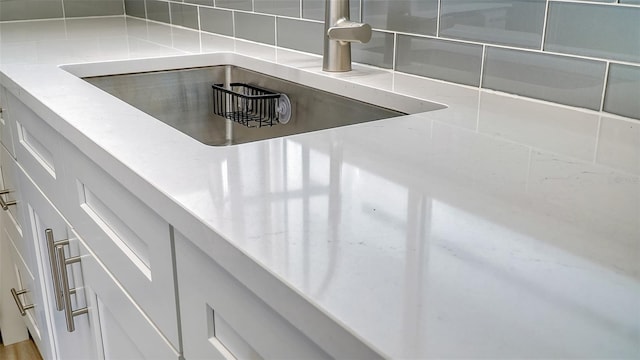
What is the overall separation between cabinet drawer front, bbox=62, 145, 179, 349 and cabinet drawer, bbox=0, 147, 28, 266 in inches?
19.4

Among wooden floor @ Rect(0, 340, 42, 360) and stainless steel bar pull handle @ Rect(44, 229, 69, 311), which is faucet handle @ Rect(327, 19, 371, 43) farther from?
wooden floor @ Rect(0, 340, 42, 360)

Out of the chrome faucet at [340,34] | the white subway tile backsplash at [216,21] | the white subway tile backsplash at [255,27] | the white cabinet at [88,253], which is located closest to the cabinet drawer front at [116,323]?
the white cabinet at [88,253]

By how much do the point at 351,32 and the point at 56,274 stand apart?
0.66 metres

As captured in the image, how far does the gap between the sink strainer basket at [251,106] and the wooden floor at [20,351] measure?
100cm

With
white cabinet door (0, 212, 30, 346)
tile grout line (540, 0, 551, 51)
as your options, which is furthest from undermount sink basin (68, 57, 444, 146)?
white cabinet door (0, 212, 30, 346)

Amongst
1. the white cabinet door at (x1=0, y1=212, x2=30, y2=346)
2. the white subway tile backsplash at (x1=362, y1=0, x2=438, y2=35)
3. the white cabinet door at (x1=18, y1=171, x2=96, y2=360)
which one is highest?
the white subway tile backsplash at (x1=362, y1=0, x2=438, y2=35)

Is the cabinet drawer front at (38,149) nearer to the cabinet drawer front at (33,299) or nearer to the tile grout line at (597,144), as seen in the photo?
the cabinet drawer front at (33,299)

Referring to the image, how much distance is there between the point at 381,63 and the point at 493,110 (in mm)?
350

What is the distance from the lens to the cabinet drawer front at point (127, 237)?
661mm

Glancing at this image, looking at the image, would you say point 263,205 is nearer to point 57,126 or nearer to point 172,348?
point 172,348

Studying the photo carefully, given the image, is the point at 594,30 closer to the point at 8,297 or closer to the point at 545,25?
the point at 545,25

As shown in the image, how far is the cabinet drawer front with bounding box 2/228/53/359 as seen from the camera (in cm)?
141

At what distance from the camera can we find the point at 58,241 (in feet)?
3.50

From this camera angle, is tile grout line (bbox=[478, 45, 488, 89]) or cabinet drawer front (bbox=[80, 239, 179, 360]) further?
tile grout line (bbox=[478, 45, 488, 89])
